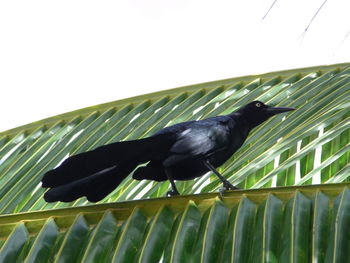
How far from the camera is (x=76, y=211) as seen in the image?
8.57ft

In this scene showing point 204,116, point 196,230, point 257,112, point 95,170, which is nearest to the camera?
point 196,230

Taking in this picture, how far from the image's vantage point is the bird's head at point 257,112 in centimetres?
329

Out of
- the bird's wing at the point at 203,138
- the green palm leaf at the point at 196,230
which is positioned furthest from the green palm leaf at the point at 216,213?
the bird's wing at the point at 203,138

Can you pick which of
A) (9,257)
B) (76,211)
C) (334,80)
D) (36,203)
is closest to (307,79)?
(334,80)

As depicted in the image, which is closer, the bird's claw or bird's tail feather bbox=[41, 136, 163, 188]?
bird's tail feather bbox=[41, 136, 163, 188]

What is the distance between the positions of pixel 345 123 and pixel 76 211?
0.91 m

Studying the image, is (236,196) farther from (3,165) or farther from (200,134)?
(3,165)

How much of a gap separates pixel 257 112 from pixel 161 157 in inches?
20.9

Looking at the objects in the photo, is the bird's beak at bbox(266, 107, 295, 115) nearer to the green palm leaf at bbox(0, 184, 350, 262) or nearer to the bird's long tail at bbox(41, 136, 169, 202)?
the bird's long tail at bbox(41, 136, 169, 202)

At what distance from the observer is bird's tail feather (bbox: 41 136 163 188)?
2633 mm

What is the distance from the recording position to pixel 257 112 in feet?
11.0

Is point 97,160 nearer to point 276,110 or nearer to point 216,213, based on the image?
point 216,213

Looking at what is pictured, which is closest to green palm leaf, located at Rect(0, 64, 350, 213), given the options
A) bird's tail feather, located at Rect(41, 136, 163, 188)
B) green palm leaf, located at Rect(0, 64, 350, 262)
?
green palm leaf, located at Rect(0, 64, 350, 262)

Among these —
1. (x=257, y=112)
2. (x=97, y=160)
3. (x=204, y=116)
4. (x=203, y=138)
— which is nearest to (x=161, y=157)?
(x=203, y=138)
